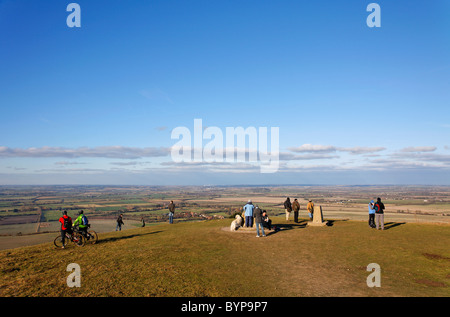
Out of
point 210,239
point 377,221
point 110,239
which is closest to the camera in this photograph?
point 210,239

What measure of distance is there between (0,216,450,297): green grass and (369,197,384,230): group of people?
6.80 feet

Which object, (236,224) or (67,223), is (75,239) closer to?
(67,223)

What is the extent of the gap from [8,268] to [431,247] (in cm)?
2262

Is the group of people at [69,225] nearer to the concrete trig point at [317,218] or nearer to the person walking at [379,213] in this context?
the concrete trig point at [317,218]

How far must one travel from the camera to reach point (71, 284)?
33.2 ft

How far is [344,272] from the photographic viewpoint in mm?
11594

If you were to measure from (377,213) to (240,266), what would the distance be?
1465 centimetres

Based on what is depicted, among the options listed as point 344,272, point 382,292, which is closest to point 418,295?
point 382,292

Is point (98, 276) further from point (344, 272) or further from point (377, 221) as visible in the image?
point (377, 221)

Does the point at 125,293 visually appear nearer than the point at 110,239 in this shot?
Yes

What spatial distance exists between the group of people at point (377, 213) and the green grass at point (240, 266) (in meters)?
2.07

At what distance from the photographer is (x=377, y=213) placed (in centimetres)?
2125

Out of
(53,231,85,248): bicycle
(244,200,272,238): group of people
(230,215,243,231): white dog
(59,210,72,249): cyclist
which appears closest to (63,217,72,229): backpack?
(59,210,72,249): cyclist
